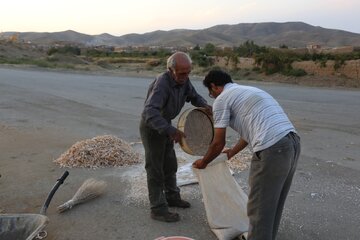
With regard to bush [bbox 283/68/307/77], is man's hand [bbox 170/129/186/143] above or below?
above

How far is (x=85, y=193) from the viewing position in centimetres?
564

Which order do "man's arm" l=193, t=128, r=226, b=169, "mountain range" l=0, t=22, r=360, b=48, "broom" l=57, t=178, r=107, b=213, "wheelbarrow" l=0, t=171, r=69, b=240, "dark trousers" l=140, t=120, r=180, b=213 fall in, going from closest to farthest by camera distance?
"man's arm" l=193, t=128, r=226, b=169 < "wheelbarrow" l=0, t=171, r=69, b=240 < "dark trousers" l=140, t=120, r=180, b=213 < "broom" l=57, t=178, r=107, b=213 < "mountain range" l=0, t=22, r=360, b=48

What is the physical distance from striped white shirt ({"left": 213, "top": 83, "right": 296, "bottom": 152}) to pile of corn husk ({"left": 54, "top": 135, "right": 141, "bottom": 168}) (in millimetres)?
3652

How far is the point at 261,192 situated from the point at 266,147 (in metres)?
0.36

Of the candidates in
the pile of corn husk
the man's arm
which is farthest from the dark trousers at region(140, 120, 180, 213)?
the pile of corn husk

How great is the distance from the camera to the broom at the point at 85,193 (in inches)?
212

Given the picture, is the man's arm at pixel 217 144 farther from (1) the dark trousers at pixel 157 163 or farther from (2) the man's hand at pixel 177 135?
(1) the dark trousers at pixel 157 163

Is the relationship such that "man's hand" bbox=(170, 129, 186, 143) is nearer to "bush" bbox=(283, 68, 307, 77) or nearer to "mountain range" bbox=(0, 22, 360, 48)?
"bush" bbox=(283, 68, 307, 77)

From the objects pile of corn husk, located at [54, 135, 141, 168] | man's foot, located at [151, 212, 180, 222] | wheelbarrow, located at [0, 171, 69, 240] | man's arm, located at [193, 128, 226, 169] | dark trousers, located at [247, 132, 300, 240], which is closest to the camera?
dark trousers, located at [247, 132, 300, 240]

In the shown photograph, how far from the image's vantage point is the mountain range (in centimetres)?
13112

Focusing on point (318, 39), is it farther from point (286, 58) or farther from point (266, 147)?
point (266, 147)

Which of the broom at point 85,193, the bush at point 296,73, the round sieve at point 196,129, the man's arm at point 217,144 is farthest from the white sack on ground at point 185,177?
the bush at point 296,73

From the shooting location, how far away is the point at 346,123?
40.5 feet

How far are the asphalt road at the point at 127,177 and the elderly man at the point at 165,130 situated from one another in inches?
8.6
